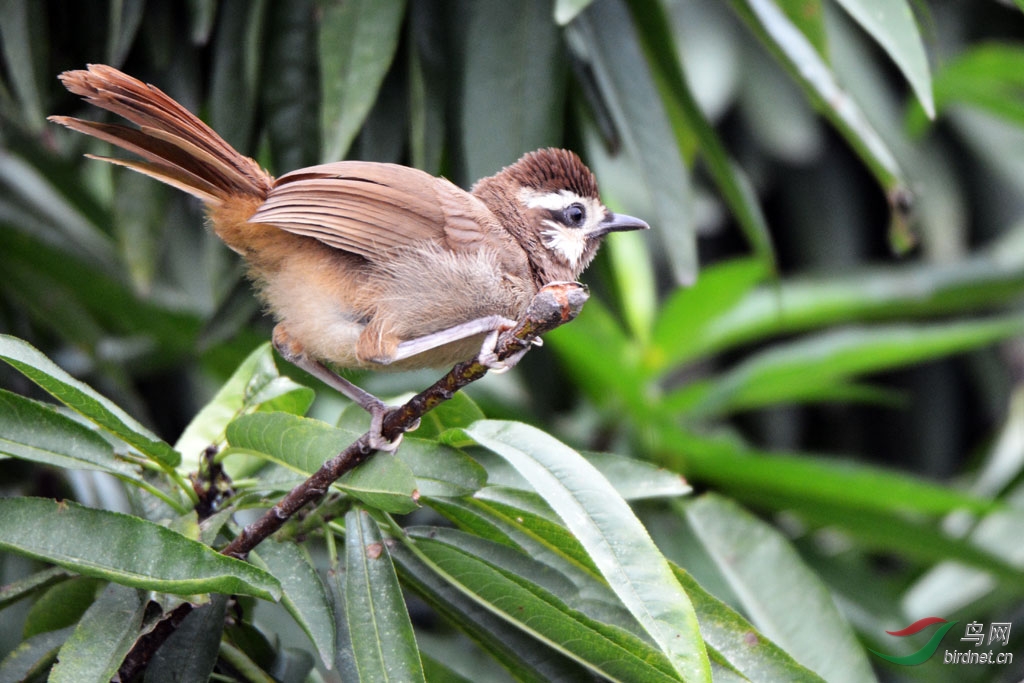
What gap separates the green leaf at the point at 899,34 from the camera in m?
2.14

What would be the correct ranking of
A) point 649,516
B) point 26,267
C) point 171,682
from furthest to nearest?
point 649,516 < point 26,267 < point 171,682

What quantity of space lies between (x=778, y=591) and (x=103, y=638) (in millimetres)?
1344

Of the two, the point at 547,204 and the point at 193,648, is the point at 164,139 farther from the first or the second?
the point at 193,648

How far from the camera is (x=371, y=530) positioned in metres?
1.79

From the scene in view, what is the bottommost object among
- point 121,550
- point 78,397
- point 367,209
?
point 121,550

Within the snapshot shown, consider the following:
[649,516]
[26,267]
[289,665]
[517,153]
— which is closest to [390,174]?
[517,153]

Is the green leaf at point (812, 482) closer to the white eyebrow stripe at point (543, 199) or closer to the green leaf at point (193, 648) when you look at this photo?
the white eyebrow stripe at point (543, 199)

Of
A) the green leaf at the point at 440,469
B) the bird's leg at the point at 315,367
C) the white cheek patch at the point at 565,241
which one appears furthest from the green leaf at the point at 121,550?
the white cheek patch at the point at 565,241

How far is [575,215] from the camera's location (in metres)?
2.46

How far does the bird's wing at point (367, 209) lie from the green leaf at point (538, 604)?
65cm

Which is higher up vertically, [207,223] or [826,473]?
[207,223]

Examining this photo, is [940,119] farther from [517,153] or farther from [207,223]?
[207,223]

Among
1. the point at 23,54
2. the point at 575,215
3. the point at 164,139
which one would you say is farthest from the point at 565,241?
the point at 23,54

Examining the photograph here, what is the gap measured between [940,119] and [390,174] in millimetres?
4223
